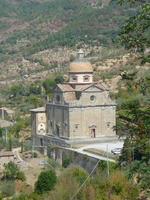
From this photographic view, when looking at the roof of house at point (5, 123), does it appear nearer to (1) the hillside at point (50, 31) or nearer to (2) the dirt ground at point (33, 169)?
(2) the dirt ground at point (33, 169)

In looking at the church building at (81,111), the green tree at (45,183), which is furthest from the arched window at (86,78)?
the green tree at (45,183)

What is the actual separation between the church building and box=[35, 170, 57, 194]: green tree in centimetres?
1235

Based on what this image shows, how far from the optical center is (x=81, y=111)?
4669 centimetres

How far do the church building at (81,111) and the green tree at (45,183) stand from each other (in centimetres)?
1235

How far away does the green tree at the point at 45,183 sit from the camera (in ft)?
107

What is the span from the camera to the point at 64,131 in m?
47.2

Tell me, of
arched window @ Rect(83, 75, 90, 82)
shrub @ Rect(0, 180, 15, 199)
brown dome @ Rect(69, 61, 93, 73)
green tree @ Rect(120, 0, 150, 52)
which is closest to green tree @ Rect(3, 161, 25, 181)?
shrub @ Rect(0, 180, 15, 199)

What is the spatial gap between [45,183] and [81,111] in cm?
1441

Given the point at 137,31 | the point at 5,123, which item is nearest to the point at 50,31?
the point at 5,123

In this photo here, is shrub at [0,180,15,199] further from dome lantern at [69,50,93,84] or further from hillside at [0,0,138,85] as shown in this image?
hillside at [0,0,138,85]

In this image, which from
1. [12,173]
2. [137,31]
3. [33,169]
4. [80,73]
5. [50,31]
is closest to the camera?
[137,31]

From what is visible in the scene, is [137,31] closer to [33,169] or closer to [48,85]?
[33,169]

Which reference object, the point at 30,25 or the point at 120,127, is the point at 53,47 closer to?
the point at 30,25

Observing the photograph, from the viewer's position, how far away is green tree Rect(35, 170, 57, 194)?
107 ft
